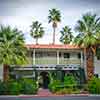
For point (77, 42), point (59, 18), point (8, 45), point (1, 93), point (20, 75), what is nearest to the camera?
point (1, 93)

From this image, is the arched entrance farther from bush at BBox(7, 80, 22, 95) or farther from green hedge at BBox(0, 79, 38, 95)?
bush at BBox(7, 80, 22, 95)

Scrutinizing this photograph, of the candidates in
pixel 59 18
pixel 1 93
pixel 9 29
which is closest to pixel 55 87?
pixel 1 93

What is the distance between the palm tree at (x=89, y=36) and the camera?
40875 millimetres

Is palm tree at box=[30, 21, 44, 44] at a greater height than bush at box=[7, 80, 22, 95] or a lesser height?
greater

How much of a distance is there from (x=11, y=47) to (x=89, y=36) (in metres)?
9.03

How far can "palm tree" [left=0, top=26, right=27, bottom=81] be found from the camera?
127 ft

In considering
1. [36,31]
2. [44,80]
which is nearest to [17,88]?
[44,80]

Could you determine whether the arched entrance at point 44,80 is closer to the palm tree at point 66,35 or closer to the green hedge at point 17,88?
the green hedge at point 17,88

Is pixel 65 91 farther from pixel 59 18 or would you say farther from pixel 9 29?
pixel 59 18

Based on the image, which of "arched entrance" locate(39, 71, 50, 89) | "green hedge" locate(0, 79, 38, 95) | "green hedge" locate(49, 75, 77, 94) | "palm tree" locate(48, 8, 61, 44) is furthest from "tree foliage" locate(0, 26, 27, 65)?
"palm tree" locate(48, 8, 61, 44)

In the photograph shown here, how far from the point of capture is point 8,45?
128 feet

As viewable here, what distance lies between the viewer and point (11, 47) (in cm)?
3919

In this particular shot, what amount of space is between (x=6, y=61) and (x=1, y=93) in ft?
12.8

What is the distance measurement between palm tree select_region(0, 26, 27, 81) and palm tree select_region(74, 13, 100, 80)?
6.68 m
